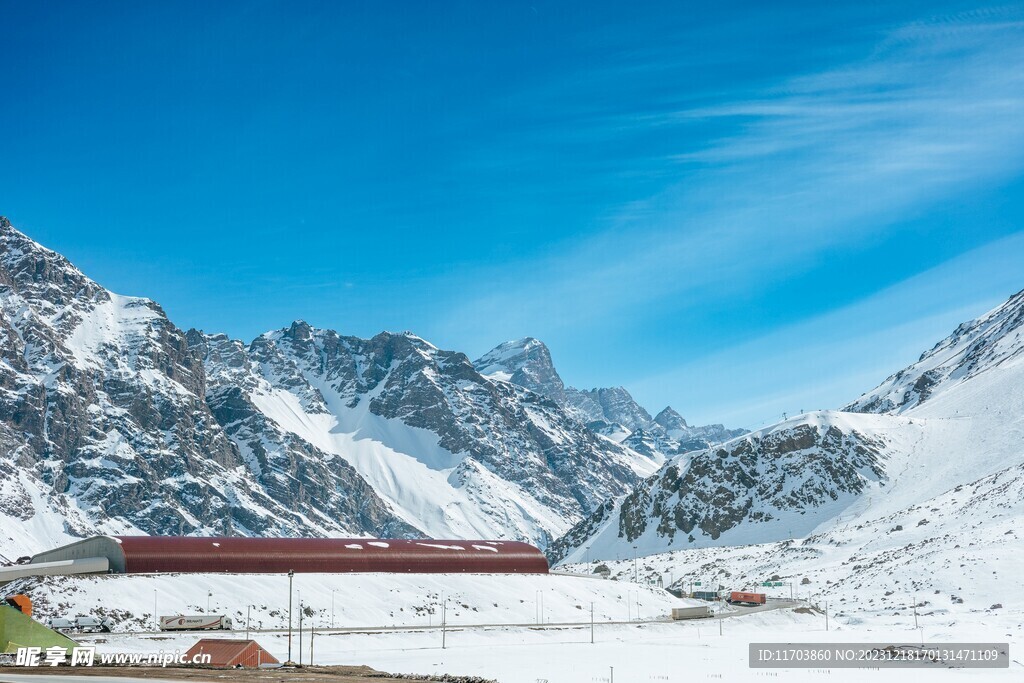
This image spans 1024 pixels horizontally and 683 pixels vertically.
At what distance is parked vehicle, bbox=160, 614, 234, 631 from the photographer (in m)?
88.9

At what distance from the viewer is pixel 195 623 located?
3521 inches

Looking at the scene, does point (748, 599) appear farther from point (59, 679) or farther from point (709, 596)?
point (59, 679)

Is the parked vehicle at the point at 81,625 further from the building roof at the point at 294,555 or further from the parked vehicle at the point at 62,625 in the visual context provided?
the building roof at the point at 294,555

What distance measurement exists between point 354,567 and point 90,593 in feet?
105

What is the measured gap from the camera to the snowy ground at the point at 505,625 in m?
73.9

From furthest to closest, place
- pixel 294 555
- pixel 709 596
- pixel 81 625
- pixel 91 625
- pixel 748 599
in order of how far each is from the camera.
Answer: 1. pixel 709 596
2. pixel 748 599
3. pixel 294 555
4. pixel 91 625
5. pixel 81 625

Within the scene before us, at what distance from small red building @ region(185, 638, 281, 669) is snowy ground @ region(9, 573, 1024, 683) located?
10.4m

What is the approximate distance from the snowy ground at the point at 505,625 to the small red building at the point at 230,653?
34.1ft

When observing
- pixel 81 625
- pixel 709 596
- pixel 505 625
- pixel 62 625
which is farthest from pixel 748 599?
pixel 62 625

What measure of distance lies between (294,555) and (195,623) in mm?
28299

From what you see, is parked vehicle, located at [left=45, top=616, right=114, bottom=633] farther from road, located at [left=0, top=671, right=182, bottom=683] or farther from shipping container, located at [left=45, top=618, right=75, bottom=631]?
road, located at [left=0, top=671, right=182, bottom=683]

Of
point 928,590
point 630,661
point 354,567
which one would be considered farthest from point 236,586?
point 928,590

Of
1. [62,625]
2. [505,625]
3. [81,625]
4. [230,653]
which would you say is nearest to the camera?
[230,653]

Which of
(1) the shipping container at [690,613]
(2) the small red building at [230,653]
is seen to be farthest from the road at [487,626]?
(2) the small red building at [230,653]
